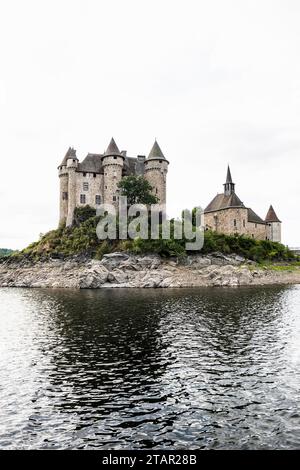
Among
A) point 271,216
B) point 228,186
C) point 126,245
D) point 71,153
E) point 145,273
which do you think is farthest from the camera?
point 271,216

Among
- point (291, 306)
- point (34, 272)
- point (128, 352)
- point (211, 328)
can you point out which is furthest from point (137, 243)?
point (128, 352)

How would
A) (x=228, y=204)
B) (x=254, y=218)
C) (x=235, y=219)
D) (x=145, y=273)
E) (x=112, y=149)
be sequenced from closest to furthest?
1. (x=145, y=273)
2. (x=112, y=149)
3. (x=235, y=219)
4. (x=228, y=204)
5. (x=254, y=218)

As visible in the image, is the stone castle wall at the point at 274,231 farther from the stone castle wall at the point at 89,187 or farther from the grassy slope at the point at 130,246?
the stone castle wall at the point at 89,187

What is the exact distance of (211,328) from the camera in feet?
70.8

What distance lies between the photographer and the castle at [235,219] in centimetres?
7356

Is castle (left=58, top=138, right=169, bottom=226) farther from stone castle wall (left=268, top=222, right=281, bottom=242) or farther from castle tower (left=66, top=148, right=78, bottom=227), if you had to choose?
stone castle wall (left=268, top=222, right=281, bottom=242)

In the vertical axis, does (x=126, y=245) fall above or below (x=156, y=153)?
below

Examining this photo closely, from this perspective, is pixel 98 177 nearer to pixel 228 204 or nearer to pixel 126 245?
pixel 126 245

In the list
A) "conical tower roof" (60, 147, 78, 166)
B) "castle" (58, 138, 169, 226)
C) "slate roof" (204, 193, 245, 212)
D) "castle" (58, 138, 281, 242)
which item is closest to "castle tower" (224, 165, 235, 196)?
"castle" (58, 138, 281, 242)

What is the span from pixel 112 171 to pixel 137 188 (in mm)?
8533

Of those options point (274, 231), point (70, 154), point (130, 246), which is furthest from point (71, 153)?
point (274, 231)

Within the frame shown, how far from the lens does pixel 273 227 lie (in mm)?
80375
